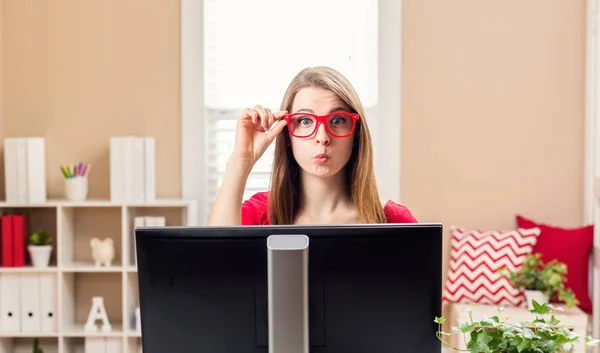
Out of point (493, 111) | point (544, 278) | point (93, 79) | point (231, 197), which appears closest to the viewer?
point (231, 197)

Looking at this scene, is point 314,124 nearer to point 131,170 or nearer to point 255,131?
point 255,131

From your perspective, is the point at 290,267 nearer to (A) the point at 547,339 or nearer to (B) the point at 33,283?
(A) the point at 547,339

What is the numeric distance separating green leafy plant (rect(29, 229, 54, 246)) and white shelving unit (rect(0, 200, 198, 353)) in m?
0.06

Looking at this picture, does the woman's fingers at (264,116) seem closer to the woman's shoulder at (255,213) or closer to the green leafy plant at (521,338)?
the woman's shoulder at (255,213)

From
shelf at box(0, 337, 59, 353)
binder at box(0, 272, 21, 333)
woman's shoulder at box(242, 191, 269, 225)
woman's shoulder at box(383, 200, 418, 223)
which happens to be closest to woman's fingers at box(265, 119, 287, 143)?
woman's shoulder at box(242, 191, 269, 225)

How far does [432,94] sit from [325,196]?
180cm

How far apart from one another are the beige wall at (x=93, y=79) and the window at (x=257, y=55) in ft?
0.33

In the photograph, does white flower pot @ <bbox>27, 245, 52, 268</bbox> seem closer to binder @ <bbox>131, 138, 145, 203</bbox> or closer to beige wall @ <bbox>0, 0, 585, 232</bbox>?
beige wall @ <bbox>0, 0, 585, 232</bbox>

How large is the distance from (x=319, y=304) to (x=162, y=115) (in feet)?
9.07

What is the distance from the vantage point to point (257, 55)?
3.89 meters

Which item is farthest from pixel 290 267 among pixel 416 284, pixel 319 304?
pixel 416 284

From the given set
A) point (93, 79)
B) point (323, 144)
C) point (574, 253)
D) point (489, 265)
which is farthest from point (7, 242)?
point (574, 253)

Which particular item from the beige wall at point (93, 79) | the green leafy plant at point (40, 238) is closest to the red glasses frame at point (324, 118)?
the beige wall at point (93, 79)

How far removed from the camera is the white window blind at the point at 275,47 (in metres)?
3.86
